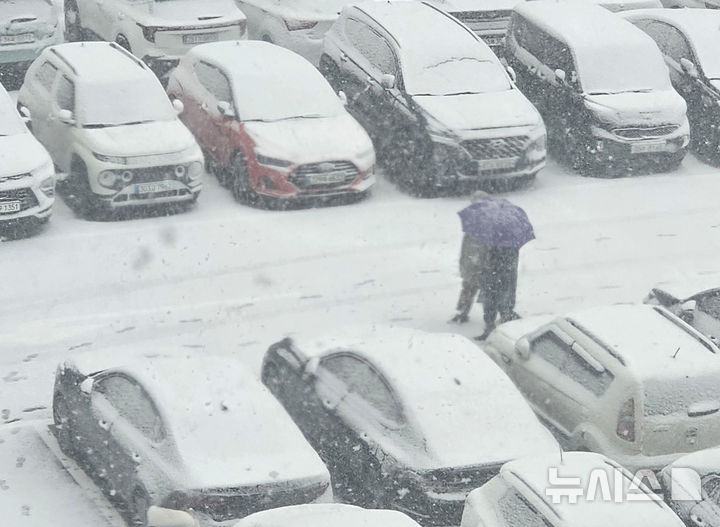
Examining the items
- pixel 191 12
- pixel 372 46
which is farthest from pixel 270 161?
pixel 191 12

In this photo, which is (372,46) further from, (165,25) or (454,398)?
(454,398)

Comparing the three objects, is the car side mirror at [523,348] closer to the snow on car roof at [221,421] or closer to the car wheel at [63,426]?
the snow on car roof at [221,421]

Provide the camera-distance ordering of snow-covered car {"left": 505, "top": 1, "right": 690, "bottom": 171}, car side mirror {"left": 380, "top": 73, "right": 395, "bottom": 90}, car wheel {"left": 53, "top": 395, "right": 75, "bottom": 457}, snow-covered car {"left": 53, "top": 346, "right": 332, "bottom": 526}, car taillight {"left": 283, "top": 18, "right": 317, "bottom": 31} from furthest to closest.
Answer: car taillight {"left": 283, "top": 18, "right": 317, "bottom": 31} < snow-covered car {"left": 505, "top": 1, "right": 690, "bottom": 171} < car side mirror {"left": 380, "top": 73, "right": 395, "bottom": 90} < car wheel {"left": 53, "top": 395, "right": 75, "bottom": 457} < snow-covered car {"left": 53, "top": 346, "right": 332, "bottom": 526}

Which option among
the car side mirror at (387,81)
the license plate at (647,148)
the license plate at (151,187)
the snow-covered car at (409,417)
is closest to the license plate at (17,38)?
the license plate at (151,187)

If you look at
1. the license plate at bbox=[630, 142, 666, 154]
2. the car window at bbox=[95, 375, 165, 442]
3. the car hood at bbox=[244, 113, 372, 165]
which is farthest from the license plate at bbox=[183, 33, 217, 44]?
the car window at bbox=[95, 375, 165, 442]

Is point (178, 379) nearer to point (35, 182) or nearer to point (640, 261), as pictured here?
point (35, 182)

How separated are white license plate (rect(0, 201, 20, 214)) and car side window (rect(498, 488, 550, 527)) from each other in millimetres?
7343

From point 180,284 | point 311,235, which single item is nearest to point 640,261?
point 311,235

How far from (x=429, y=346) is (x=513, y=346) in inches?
53.1

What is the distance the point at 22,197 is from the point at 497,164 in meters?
5.63

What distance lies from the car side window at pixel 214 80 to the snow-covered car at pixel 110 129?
696 millimetres

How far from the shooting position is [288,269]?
15.0 meters

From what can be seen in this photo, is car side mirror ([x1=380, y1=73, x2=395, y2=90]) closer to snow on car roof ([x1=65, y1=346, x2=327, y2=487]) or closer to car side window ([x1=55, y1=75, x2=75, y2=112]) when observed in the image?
car side window ([x1=55, y1=75, x2=75, y2=112])

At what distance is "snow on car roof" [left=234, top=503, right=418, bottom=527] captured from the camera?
8508 millimetres
